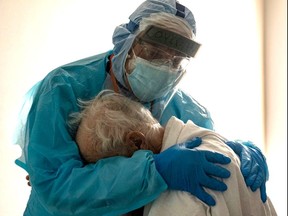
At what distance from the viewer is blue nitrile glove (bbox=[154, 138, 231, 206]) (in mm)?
865

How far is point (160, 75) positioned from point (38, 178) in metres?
0.41

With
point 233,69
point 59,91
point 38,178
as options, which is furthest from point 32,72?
point 233,69

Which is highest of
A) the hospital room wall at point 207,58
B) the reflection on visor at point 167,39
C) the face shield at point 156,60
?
the reflection on visor at point 167,39

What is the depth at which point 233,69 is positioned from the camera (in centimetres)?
249

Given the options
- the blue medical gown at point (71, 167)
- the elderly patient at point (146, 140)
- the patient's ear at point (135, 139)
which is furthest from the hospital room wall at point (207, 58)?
the patient's ear at point (135, 139)

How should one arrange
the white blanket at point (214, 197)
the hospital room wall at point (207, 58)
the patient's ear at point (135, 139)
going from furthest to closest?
the hospital room wall at point (207, 58)
the patient's ear at point (135, 139)
the white blanket at point (214, 197)

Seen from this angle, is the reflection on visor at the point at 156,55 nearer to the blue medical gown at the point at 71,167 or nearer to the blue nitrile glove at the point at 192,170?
the blue medical gown at the point at 71,167

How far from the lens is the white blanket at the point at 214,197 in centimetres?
85

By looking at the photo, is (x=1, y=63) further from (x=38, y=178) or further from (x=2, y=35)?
(x=38, y=178)

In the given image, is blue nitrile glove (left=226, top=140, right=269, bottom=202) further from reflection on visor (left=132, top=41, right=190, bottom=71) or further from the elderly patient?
reflection on visor (left=132, top=41, right=190, bottom=71)

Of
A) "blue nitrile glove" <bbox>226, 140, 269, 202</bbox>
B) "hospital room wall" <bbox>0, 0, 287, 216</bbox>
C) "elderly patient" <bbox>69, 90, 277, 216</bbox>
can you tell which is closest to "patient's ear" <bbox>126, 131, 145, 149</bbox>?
"elderly patient" <bbox>69, 90, 277, 216</bbox>

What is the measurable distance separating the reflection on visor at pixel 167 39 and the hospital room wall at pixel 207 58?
38 cm

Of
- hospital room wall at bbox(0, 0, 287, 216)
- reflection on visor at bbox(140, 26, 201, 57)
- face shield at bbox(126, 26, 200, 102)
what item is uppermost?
reflection on visor at bbox(140, 26, 201, 57)

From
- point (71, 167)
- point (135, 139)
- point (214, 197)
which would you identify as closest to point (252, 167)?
point (214, 197)
